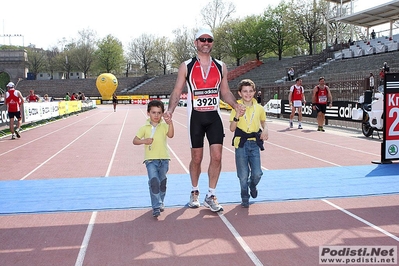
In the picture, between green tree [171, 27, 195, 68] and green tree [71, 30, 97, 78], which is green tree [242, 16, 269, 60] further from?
green tree [71, 30, 97, 78]

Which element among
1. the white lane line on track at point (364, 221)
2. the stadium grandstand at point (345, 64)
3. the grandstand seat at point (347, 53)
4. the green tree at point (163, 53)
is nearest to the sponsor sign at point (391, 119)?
the white lane line on track at point (364, 221)

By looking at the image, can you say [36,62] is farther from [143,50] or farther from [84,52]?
[143,50]

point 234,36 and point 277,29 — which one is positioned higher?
point 277,29

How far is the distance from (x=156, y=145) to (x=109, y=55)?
99.6m

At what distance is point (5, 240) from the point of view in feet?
15.1

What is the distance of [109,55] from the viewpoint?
10150 cm

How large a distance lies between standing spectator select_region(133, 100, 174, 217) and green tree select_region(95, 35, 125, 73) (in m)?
99.1

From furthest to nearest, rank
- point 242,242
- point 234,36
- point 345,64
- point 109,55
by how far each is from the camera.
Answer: point 109,55 → point 234,36 → point 345,64 → point 242,242

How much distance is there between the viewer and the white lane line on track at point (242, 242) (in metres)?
3.93

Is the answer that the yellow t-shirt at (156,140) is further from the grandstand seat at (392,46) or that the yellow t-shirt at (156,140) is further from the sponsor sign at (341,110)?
the grandstand seat at (392,46)

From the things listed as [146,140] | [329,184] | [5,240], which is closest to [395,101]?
[329,184]

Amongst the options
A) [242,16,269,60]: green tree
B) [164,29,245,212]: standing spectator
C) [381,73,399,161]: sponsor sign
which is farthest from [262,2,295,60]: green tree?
[164,29,245,212]: standing spectator

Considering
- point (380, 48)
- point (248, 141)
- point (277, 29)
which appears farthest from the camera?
point (277, 29)

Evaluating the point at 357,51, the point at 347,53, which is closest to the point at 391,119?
the point at 357,51
